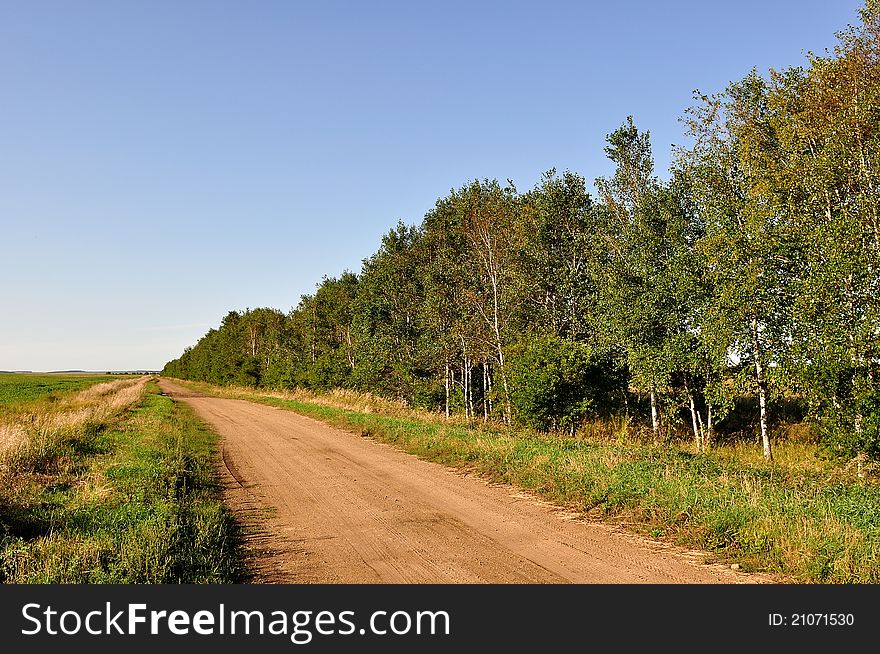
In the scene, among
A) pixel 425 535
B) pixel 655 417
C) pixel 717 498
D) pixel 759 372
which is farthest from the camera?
pixel 655 417

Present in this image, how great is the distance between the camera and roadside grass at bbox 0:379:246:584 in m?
6.61

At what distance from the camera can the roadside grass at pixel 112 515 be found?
21.7 feet

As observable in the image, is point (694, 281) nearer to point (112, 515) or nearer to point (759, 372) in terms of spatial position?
point (759, 372)

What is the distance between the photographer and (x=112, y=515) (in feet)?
30.0

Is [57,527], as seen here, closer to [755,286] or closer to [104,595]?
[104,595]

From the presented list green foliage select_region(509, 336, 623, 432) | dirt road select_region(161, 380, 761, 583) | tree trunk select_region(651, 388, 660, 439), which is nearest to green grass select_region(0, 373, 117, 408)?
green foliage select_region(509, 336, 623, 432)

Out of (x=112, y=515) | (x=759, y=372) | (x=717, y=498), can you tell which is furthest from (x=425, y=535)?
(x=759, y=372)

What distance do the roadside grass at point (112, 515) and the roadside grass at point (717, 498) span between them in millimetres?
6242

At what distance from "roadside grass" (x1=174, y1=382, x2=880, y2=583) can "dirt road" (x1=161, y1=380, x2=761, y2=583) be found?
1.87ft

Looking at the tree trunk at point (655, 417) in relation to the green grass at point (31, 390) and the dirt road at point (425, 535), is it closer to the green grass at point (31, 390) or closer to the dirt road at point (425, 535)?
the dirt road at point (425, 535)

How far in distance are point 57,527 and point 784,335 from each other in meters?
19.3

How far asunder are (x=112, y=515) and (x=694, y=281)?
1893cm

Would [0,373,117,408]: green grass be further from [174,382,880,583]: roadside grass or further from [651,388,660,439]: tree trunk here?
[651,388,660,439]: tree trunk

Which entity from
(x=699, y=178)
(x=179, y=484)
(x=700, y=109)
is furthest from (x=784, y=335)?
(x=179, y=484)
